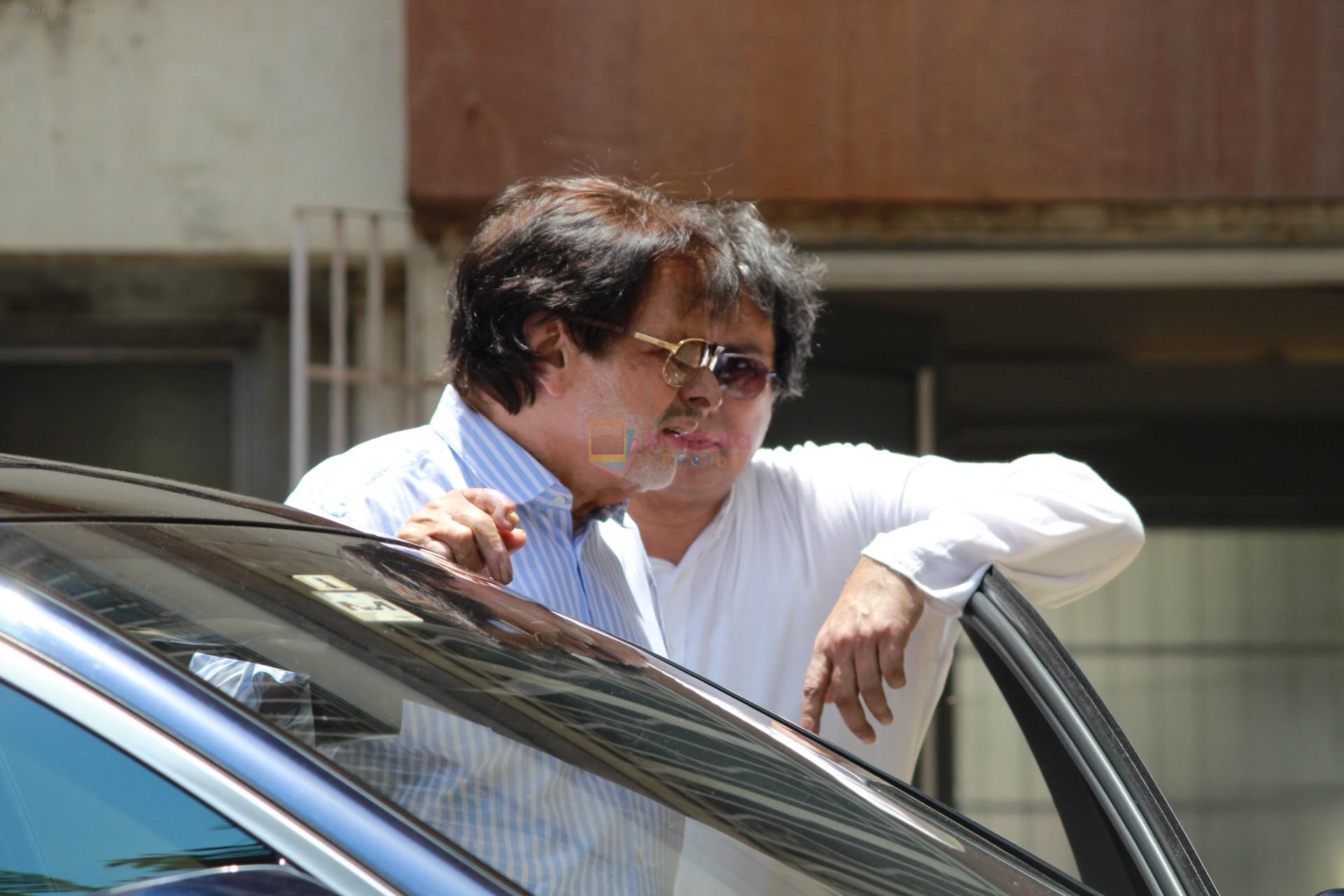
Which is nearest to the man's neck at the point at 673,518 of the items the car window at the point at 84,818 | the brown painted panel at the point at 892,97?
the car window at the point at 84,818

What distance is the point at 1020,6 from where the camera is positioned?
4438mm

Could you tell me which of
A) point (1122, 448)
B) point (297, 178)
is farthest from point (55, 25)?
point (1122, 448)

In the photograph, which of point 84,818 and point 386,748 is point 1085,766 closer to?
point 386,748

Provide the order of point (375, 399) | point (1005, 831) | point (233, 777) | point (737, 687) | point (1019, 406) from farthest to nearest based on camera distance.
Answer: point (1019, 406) → point (1005, 831) → point (375, 399) → point (737, 687) → point (233, 777)

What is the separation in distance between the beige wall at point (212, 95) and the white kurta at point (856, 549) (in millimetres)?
2916

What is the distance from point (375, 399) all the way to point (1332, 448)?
483 centimetres

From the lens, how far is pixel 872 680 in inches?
72.3

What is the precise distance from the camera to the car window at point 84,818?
100 centimetres

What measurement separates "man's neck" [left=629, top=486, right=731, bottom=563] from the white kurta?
0.03 m

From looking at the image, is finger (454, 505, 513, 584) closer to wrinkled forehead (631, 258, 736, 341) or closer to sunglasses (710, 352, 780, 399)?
wrinkled forehead (631, 258, 736, 341)

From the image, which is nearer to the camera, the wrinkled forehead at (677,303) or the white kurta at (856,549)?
the wrinkled forehead at (677,303)

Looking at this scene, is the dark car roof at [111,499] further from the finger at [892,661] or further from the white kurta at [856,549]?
the white kurta at [856,549]

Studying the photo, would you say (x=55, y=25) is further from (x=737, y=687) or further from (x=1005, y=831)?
(x=1005, y=831)

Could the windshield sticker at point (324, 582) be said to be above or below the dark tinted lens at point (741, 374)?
below
